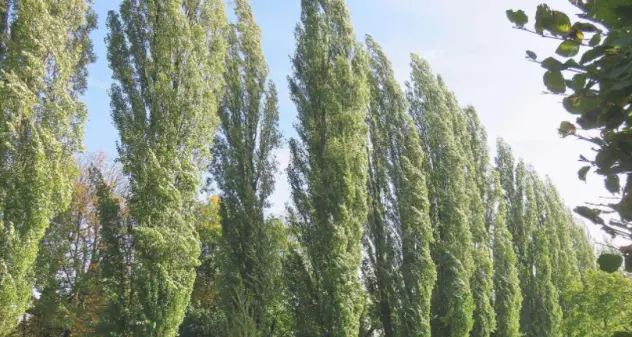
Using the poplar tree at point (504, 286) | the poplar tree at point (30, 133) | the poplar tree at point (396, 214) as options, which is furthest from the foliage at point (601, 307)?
the poplar tree at point (30, 133)

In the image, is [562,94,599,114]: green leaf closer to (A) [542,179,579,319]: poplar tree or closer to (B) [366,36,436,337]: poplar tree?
(B) [366,36,436,337]: poplar tree

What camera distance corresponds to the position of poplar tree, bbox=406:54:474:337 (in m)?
17.0

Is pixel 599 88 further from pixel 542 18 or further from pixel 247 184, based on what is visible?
pixel 247 184

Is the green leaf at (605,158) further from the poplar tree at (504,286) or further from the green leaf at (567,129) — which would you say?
the poplar tree at (504,286)

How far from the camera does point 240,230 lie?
49.7ft

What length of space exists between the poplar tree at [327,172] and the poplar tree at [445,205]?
15.4 feet

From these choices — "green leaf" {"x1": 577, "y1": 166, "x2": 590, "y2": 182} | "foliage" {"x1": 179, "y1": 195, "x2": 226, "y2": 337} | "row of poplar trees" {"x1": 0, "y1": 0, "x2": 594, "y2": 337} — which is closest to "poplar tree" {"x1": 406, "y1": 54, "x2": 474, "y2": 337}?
"row of poplar trees" {"x1": 0, "y1": 0, "x2": 594, "y2": 337}

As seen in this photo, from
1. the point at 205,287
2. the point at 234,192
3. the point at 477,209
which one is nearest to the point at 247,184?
the point at 234,192

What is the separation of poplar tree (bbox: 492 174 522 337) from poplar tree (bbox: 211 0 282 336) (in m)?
9.52

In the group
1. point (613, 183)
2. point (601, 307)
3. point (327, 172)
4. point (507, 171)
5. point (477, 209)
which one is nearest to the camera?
point (613, 183)

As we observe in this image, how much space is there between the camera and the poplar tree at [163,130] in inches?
427

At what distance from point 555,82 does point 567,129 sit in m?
0.19

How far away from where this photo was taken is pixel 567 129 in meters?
1.41

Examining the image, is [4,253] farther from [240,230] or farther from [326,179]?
[326,179]
